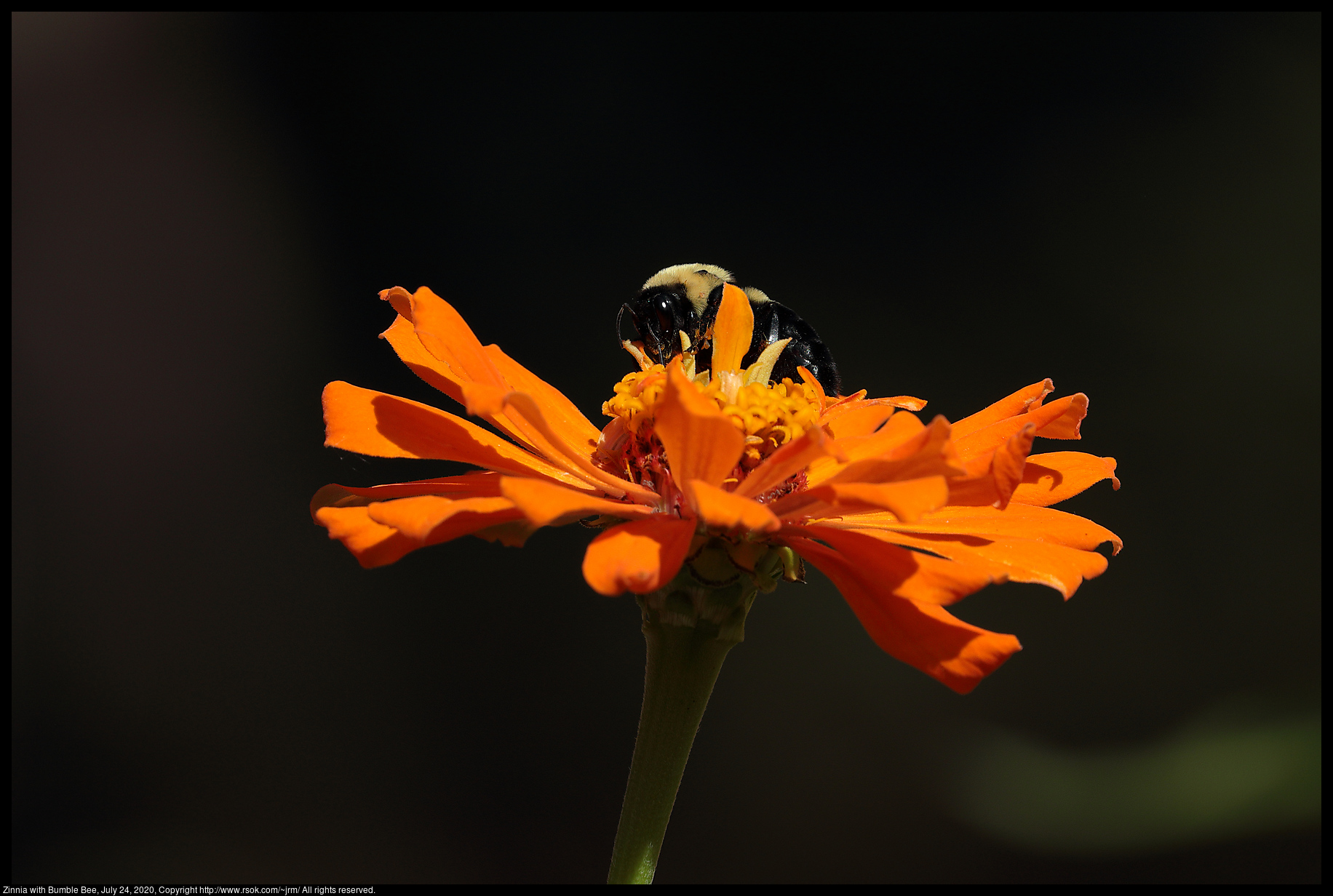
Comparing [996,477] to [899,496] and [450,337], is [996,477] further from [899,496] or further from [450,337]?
[450,337]

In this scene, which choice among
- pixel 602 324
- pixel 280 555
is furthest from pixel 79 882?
pixel 602 324

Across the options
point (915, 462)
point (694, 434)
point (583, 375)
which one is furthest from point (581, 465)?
point (583, 375)

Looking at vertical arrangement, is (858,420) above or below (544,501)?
above

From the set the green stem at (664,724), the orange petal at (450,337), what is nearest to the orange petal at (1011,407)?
the green stem at (664,724)

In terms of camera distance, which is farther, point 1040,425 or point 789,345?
point 789,345

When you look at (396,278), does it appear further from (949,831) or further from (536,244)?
(949,831)

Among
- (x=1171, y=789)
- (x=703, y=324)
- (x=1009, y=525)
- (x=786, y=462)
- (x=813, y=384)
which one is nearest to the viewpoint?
(x=786, y=462)

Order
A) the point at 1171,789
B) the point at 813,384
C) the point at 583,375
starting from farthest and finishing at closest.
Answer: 1. the point at 583,375
2. the point at 1171,789
3. the point at 813,384

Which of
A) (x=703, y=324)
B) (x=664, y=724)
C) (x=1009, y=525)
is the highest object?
(x=703, y=324)
